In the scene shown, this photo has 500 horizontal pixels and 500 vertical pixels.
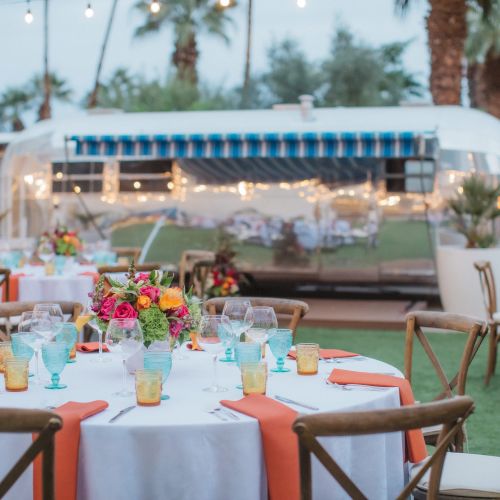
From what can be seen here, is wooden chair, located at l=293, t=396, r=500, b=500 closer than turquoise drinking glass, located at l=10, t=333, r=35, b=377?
Yes

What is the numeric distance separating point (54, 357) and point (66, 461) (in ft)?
1.83

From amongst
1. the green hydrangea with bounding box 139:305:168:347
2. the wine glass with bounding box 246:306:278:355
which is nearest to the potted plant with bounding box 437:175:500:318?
the wine glass with bounding box 246:306:278:355

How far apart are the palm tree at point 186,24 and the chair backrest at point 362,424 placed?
25263mm

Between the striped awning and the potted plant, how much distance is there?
87cm

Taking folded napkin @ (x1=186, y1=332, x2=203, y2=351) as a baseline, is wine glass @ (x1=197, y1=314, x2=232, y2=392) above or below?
above

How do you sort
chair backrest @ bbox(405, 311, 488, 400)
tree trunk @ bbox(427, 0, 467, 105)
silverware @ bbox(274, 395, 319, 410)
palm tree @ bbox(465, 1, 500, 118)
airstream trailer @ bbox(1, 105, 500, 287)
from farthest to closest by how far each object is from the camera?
palm tree @ bbox(465, 1, 500, 118)
tree trunk @ bbox(427, 0, 467, 105)
airstream trailer @ bbox(1, 105, 500, 287)
chair backrest @ bbox(405, 311, 488, 400)
silverware @ bbox(274, 395, 319, 410)

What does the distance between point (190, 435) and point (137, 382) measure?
329 mm

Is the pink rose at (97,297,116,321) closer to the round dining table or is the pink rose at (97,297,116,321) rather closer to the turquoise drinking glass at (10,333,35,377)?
the turquoise drinking glass at (10,333,35,377)

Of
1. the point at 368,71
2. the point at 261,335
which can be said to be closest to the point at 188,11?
the point at 368,71

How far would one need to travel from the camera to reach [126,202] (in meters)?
12.8

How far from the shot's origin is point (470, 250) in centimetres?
991

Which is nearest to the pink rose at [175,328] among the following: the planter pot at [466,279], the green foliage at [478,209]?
the planter pot at [466,279]

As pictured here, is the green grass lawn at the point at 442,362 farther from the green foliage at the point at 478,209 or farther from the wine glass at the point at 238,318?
the wine glass at the point at 238,318

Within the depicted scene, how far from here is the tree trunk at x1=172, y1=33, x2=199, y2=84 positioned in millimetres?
27009
